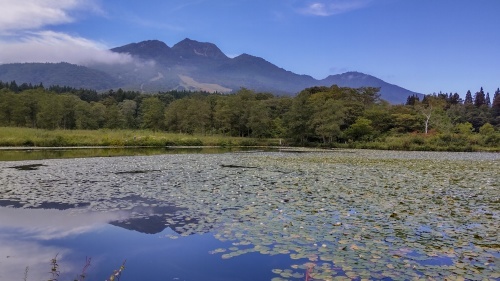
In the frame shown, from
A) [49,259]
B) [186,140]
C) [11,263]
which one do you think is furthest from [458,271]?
[186,140]

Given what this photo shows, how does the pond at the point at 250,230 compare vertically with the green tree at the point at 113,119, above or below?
below

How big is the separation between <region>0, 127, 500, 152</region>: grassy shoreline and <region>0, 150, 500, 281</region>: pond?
2682 cm

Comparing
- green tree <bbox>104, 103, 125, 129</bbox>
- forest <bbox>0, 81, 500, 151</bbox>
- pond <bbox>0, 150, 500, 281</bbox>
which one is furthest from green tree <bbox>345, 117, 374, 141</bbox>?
green tree <bbox>104, 103, 125, 129</bbox>

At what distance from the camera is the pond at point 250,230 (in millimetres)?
5312

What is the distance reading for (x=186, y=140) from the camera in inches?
1858

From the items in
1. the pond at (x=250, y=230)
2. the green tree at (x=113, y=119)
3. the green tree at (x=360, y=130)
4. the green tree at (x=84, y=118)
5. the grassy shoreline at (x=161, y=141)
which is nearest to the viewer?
the pond at (x=250, y=230)

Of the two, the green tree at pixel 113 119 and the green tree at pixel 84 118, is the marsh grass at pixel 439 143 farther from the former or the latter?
the green tree at pixel 84 118

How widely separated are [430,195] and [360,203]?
9.25 feet

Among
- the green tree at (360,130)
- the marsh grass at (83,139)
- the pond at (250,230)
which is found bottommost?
the pond at (250,230)

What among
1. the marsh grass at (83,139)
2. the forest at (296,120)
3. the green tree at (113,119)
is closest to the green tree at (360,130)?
the forest at (296,120)

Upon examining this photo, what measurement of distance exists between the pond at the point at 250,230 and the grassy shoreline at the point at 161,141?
26.8 metres

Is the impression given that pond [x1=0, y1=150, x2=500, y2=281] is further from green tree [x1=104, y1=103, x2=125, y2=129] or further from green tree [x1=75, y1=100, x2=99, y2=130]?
green tree [x1=104, y1=103, x2=125, y2=129]

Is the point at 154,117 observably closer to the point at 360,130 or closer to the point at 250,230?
the point at 360,130

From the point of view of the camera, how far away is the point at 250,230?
7199 mm
